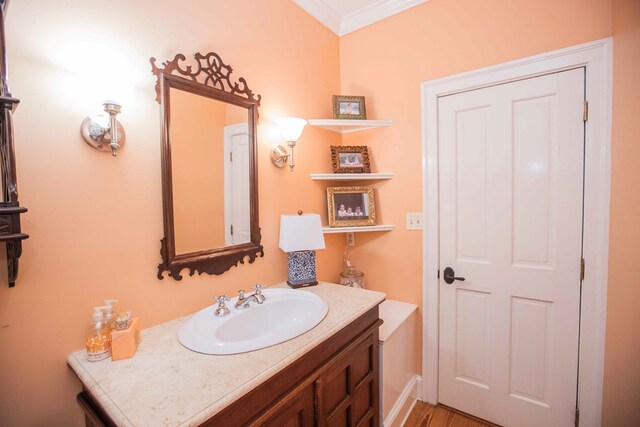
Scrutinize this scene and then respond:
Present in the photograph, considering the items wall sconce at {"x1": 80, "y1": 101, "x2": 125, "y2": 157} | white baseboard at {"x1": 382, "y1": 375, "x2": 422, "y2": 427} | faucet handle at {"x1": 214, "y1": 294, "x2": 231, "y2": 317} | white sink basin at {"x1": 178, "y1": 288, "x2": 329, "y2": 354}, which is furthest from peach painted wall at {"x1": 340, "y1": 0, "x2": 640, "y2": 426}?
wall sconce at {"x1": 80, "y1": 101, "x2": 125, "y2": 157}

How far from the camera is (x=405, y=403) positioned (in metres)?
1.92

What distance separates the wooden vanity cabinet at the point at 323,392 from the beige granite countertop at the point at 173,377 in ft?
0.16

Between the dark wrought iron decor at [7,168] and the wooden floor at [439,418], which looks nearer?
the dark wrought iron decor at [7,168]

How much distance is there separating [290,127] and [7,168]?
1228 millimetres

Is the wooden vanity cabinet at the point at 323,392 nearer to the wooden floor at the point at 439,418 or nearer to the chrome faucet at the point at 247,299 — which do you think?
the chrome faucet at the point at 247,299

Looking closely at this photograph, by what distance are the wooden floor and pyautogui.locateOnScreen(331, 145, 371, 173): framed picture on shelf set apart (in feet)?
5.63

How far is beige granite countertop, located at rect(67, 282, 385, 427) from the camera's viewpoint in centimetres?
72

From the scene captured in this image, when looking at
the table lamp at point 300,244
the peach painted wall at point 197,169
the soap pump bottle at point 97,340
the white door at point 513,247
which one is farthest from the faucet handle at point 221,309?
the white door at point 513,247

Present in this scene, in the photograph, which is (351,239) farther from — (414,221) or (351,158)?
(351,158)

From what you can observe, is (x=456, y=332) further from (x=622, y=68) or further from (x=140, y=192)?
(x=140, y=192)

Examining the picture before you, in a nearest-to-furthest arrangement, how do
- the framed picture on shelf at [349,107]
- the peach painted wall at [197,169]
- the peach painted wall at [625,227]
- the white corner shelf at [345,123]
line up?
1. the peach painted wall at [197,169]
2. the peach painted wall at [625,227]
3. the white corner shelf at [345,123]
4. the framed picture on shelf at [349,107]

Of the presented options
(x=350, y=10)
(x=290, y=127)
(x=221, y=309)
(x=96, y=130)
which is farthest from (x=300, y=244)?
(x=350, y=10)

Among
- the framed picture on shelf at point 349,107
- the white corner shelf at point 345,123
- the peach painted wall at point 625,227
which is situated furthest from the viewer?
the framed picture on shelf at point 349,107

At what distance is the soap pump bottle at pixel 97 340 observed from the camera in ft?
3.08
